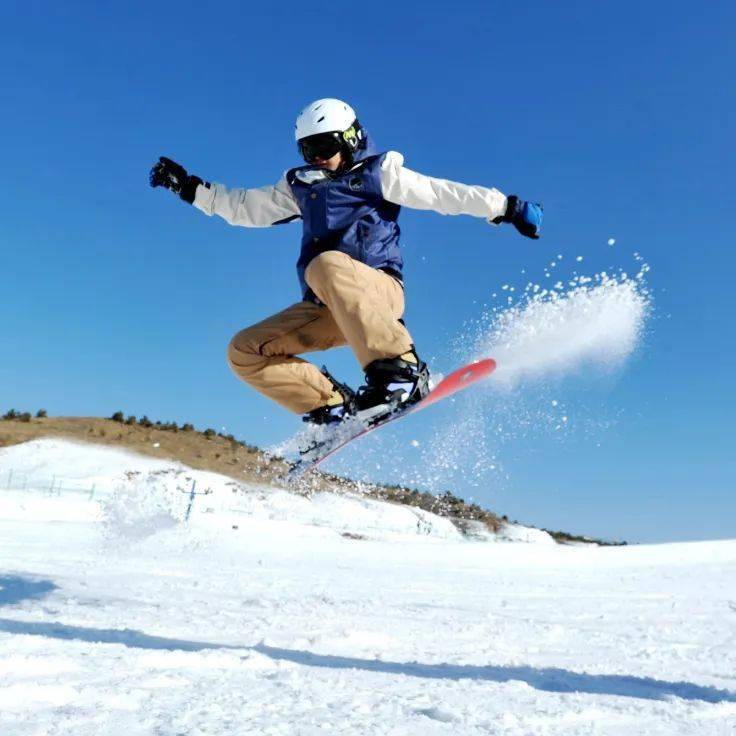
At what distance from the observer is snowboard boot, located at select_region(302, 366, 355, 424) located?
5.45m

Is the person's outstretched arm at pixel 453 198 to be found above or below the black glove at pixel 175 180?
below

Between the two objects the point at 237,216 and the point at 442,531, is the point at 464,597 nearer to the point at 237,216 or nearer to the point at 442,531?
the point at 237,216

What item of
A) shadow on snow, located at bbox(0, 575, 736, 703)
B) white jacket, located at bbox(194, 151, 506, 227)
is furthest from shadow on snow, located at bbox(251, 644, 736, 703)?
white jacket, located at bbox(194, 151, 506, 227)

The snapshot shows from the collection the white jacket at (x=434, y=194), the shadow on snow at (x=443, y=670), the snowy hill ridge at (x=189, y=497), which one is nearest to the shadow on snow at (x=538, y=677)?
the shadow on snow at (x=443, y=670)

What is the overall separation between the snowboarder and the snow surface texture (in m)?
1.60

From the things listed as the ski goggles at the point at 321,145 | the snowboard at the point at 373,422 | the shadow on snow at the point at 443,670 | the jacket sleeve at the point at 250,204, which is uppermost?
the ski goggles at the point at 321,145

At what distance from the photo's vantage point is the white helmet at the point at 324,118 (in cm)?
495

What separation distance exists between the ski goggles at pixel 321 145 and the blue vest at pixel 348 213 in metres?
0.12

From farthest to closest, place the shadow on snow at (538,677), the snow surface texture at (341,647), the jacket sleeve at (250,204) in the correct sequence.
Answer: the jacket sleeve at (250,204) → the shadow on snow at (538,677) → the snow surface texture at (341,647)

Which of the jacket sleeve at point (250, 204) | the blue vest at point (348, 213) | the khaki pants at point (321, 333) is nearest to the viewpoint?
the khaki pants at point (321, 333)

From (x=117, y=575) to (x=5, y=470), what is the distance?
55.7ft

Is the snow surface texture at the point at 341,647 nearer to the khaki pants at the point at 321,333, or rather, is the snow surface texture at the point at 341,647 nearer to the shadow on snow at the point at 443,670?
the shadow on snow at the point at 443,670

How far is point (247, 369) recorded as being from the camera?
5270mm

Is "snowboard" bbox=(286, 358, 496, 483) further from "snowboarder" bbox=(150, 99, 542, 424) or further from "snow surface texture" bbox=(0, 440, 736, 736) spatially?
"snow surface texture" bbox=(0, 440, 736, 736)
